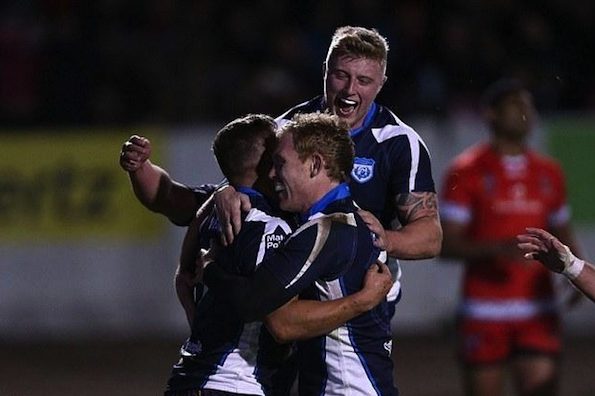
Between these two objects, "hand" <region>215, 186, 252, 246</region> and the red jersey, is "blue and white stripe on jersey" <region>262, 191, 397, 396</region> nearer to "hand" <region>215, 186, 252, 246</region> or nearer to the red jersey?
"hand" <region>215, 186, 252, 246</region>

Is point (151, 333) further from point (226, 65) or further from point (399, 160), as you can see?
point (399, 160)

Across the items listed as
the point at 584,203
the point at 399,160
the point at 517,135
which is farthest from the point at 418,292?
the point at 399,160

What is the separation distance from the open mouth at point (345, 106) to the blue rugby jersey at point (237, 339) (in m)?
0.72

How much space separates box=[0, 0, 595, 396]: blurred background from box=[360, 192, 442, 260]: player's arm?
22.7 feet

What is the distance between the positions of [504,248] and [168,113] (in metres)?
7.59

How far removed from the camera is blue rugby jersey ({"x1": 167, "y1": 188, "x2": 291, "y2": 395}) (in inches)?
216

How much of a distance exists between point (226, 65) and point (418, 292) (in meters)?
3.44

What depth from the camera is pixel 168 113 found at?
52.0 feet

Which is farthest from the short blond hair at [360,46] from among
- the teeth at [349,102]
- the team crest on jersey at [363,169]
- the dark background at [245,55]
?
the dark background at [245,55]

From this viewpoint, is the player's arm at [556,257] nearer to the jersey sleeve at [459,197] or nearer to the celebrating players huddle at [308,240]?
the celebrating players huddle at [308,240]

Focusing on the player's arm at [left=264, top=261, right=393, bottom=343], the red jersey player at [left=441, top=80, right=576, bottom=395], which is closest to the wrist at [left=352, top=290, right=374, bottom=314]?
the player's arm at [left=264, top=261, right=393, bottom=343]

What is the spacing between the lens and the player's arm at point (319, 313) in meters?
5.39

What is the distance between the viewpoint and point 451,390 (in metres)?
11.5

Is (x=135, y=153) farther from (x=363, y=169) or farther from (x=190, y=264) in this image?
(x=363, y=169)
